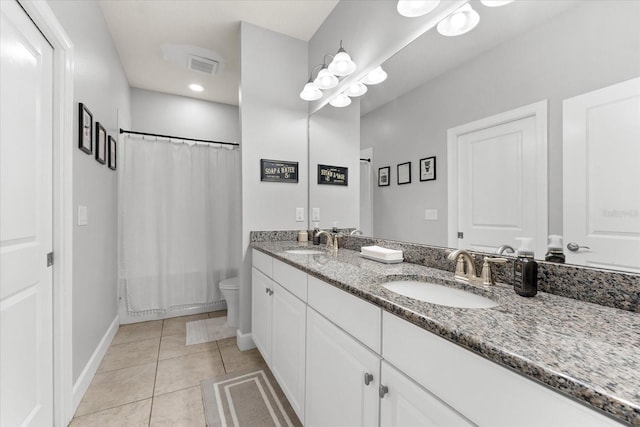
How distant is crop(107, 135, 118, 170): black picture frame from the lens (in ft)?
7.73

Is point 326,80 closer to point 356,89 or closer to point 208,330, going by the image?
point 356,89

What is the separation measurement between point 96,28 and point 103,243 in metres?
1.58

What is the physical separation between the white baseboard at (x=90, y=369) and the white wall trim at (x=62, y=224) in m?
0.13

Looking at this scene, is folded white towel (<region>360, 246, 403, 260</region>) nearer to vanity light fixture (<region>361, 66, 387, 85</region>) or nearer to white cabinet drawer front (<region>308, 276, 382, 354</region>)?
white cabinet drawer front (<region>308, 276, 382, 354</region>)

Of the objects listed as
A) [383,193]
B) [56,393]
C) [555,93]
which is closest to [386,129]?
[383,193]

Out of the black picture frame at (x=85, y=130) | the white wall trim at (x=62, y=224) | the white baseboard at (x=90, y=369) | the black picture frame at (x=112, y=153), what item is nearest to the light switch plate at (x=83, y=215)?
the white wall trim at (x=62, y=224)

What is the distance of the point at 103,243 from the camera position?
220cm

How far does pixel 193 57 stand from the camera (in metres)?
2.76

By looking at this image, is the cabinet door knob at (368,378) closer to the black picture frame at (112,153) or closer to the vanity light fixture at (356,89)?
the vanity light fixture at (356,89)

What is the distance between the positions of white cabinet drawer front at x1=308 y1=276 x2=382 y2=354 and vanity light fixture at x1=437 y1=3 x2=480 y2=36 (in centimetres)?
120

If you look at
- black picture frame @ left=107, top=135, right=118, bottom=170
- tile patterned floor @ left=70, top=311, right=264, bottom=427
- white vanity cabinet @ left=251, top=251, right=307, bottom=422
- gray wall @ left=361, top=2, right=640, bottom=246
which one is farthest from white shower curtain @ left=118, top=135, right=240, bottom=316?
gray wall @ left=361, top=2, right=640, bottom=246

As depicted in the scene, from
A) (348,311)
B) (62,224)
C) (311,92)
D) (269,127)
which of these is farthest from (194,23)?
(348,311)

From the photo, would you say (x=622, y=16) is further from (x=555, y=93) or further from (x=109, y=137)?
(x=109, y=137)

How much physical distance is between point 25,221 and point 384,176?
1.68 metres
